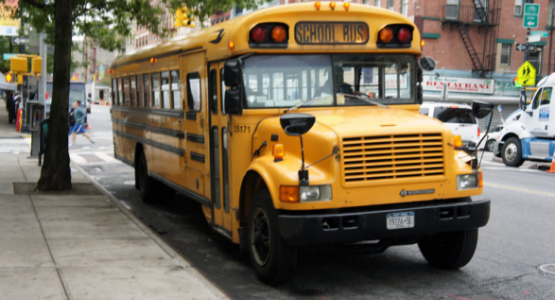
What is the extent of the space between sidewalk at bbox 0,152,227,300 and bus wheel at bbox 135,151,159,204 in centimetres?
79

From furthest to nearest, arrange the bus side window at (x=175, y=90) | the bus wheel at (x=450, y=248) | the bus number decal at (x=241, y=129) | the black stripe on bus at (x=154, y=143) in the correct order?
the black stripe on bus at (x=154, y=143) < the bus side window at (x=175, y=90) < the bus number decal at (x=241, y=129) < the bus wheel at (x=450, y=248)

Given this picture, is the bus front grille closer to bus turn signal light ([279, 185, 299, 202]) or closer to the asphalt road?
bus turn signal light ([279, 185, 299, 202])

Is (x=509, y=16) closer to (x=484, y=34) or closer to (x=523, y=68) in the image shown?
(x=484, y=34)

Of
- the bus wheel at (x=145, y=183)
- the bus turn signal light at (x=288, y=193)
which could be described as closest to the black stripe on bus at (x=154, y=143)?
the bus wheel at (x=145, y=183)

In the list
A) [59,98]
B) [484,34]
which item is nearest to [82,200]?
[59,98]

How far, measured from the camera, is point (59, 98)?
1186 cm

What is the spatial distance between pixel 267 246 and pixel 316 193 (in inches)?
34.0

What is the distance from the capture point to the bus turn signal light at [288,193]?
5406 millimetres

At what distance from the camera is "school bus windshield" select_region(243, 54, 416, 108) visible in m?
6.42

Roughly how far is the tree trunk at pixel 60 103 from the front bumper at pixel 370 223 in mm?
7411

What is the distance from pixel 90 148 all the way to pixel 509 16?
2526 cm

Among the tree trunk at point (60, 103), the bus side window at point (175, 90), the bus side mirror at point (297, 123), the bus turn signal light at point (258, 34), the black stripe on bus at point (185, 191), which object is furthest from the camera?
the tree trunk at point (60, 103)

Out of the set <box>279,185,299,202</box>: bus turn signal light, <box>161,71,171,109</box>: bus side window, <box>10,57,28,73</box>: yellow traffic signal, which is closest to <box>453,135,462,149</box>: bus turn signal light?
<box>279,185,299,202</box>: bus turn signal light

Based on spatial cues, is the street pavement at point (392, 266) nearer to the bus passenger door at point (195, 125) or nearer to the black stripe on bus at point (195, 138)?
the bus passenger door at point (195, 125)
